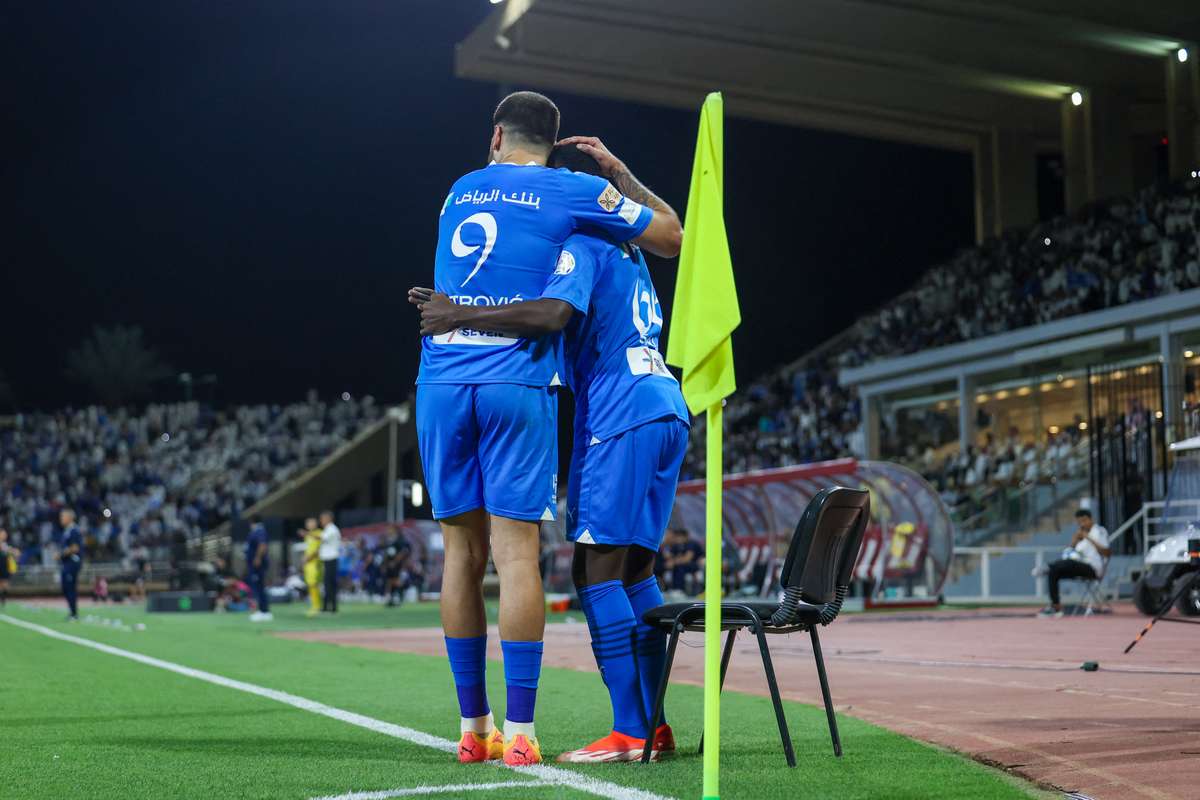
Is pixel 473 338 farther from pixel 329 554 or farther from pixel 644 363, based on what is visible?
pixel 329 554

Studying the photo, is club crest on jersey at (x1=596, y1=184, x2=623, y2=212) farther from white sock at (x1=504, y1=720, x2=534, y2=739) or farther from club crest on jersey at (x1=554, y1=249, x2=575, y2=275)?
white sock at (x1=504, y1=720, x2=534, y2=739)

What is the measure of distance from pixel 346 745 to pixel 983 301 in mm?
32755

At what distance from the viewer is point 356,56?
5391cm

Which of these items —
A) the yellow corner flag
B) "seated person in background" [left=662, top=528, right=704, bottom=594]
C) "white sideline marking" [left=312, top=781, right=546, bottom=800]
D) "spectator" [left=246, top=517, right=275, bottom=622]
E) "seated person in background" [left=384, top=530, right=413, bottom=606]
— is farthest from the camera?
"seated person in background" [left=384, top=530, right=413, bottom=606]

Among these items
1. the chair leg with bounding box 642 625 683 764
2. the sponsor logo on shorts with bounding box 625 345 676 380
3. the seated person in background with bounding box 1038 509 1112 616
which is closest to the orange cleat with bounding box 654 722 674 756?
the chair leg with bounding box 642 625 683 764

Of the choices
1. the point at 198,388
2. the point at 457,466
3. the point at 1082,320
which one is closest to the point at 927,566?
the point at 1082,320

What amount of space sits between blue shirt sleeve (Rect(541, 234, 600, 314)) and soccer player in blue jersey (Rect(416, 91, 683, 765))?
1.3 inches

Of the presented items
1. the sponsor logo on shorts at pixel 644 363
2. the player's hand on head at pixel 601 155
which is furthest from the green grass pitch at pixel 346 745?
the player's hand on head at pixel 601 155

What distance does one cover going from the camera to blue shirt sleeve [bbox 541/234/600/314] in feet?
15.1

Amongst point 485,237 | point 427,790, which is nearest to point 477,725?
point 427,790

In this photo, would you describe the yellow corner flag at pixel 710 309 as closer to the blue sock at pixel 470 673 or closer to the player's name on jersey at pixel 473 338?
the player's name on jersey at pixel 473 338

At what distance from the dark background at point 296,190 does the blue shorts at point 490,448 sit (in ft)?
101

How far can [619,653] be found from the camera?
4660 millimetres

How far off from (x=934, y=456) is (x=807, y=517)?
31.1 meters
